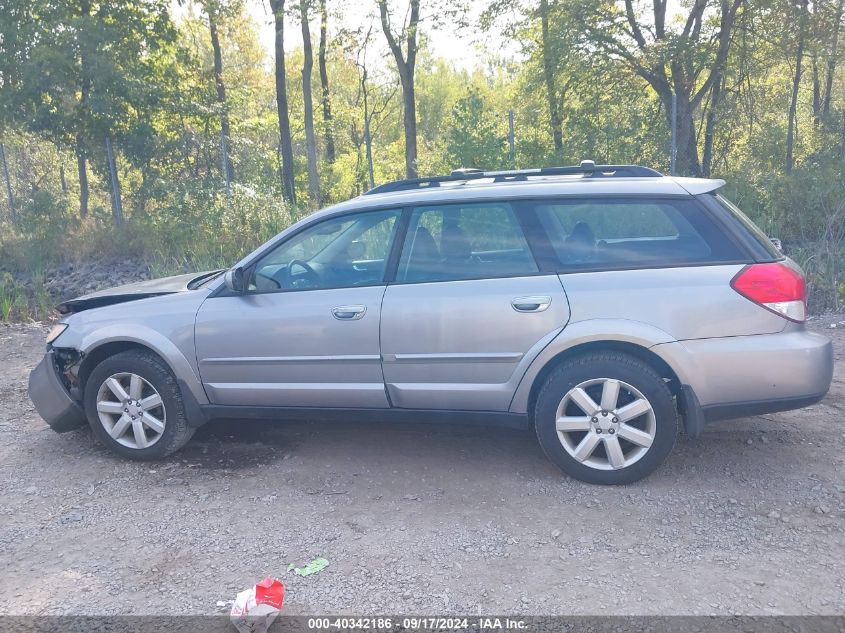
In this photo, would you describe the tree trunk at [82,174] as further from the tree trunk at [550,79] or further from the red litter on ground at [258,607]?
the red litter on ground at [258,607]

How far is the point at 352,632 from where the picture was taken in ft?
9.48

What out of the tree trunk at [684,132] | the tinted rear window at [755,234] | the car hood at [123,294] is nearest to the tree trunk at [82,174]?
the car hood at [123,294]

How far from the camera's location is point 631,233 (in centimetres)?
410

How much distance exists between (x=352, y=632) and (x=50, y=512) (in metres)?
2.21

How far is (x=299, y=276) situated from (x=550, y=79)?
1278cm

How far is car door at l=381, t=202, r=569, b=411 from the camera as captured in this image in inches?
156

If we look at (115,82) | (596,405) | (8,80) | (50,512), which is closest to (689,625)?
(596,405)

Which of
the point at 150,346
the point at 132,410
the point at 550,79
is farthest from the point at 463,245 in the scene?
the point at 550,79

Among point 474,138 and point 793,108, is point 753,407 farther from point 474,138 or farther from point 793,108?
point 793,108

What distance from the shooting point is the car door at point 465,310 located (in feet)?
13.0

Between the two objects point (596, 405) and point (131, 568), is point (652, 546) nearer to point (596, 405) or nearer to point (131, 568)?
point (596, 405)

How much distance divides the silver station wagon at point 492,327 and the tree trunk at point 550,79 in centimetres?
1069

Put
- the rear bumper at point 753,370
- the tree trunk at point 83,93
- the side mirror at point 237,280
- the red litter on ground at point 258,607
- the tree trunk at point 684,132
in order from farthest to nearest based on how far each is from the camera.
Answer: the tree trunk at point 83,93 < the tree trunk at point 684,132 < the side mirror at point 237,280 < the rear bumper at point 753,370 < the red litter on ground at point 258,607

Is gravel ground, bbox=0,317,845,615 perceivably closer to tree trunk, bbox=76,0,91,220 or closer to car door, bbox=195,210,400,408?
car door, bbox=195,210,400,408
